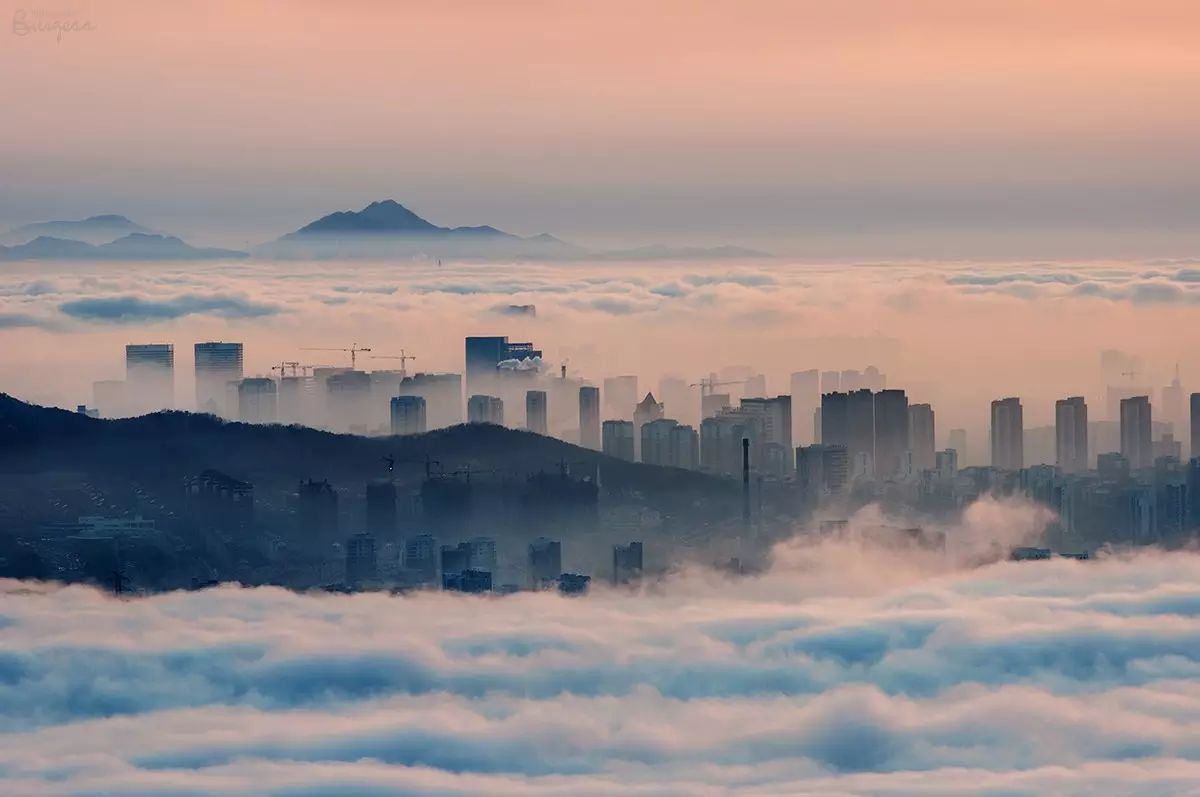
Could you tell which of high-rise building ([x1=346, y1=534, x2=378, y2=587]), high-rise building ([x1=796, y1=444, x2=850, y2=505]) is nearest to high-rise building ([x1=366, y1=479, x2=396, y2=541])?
high-rise building ([x1=346, y1=534, x2=378, y2=587])

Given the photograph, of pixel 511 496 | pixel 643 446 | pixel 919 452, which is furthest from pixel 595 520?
pixel 919 452

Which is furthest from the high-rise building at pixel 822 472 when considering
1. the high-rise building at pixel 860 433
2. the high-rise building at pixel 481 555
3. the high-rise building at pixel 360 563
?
the high-rise building at pixel 360 563

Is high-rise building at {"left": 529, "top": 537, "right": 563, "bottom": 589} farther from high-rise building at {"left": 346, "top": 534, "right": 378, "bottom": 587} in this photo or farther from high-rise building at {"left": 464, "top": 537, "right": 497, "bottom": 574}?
high-rise building at {"left": 346, "top": 534, "right": 378, "bottom": 587}

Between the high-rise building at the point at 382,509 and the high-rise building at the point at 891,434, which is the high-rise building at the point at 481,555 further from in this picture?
the high-rise building at the point at 891,434

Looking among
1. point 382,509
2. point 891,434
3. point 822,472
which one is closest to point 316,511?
point 382,509

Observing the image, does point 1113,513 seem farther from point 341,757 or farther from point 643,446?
point 341,757
